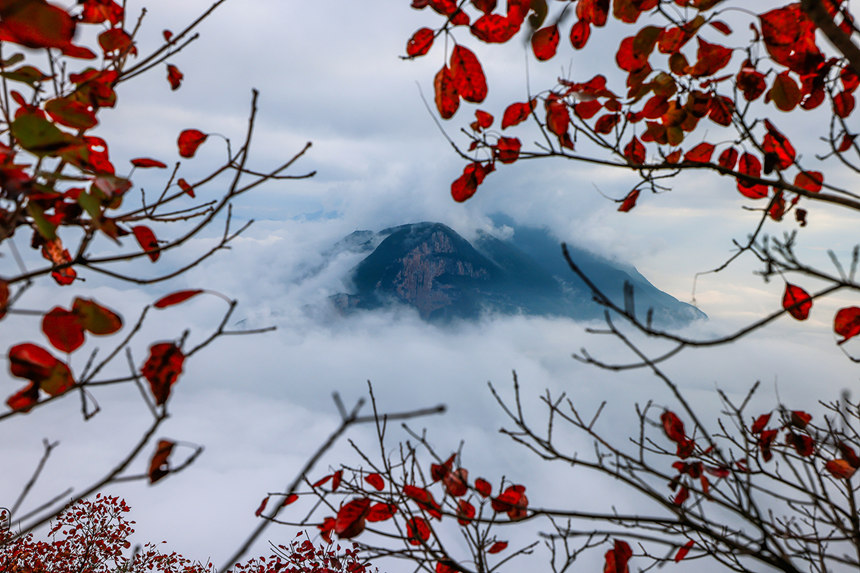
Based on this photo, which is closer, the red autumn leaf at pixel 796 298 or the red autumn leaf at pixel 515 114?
the red autumn leaf at pixel 796 298

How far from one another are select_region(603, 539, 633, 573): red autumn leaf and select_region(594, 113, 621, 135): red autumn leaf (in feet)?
9.50

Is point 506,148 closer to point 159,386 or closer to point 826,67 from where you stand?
point 826,67

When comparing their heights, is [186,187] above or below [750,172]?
below

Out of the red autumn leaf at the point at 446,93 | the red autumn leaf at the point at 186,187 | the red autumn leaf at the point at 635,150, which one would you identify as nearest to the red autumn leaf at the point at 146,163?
the red autumn leaf at the point at 186,187

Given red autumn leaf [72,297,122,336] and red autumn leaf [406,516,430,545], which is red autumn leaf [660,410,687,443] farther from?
red autumn leaf [72,297,122,336]

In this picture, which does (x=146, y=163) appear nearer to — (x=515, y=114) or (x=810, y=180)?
(x=515, y=114)

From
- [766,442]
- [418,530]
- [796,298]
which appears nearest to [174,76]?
[418,530]

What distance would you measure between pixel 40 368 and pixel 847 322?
4.16 meters

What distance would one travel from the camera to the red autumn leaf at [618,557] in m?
3.36

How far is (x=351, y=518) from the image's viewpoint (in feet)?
10.4

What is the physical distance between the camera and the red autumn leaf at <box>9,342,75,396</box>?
1.90m

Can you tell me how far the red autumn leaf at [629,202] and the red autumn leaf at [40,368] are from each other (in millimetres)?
3628

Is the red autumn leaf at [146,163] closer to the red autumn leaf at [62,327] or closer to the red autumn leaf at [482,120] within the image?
the red autumn leaf at [62,327]

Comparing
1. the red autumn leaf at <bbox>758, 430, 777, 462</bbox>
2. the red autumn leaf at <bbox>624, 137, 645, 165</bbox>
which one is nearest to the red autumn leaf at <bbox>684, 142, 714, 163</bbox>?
the red autumn leaf at <bbox>624, 137, 645, 165</bbox>
